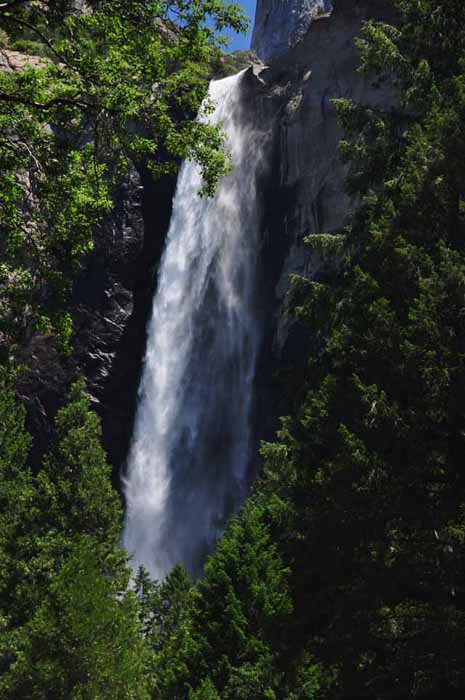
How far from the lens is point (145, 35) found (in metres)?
11.1

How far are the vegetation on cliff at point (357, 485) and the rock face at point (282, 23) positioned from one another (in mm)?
55415

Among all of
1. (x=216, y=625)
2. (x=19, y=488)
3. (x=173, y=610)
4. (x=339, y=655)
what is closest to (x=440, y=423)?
(x=339, y=655)

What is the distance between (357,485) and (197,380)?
23678 millimetres

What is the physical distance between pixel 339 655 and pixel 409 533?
7.18 feet

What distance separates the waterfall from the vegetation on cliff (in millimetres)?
13602

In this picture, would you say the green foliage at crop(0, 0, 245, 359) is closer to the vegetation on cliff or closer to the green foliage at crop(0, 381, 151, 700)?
the vegetation on cliff

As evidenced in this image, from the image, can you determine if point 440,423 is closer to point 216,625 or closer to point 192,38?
point 216,625

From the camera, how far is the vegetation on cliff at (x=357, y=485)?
35.1 feet

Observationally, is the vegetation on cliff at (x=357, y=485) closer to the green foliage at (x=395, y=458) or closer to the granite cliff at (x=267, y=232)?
the green foliage at (x=395, y=458)

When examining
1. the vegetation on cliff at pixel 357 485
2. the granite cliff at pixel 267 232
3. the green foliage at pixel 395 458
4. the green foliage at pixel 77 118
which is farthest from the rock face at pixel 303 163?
the green foliage at pixel 77 118

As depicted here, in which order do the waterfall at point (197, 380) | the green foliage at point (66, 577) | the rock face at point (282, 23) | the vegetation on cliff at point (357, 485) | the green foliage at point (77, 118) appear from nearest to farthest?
1. the green foliage at point (77, 118)
2. the vegetation on cliff at point (357, 485)
3. the green foliage at point (66, 577)
4. the waterfall at point (197, 380)
5. the rock face at point (282, 23)

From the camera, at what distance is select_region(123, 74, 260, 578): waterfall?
32.6 meters

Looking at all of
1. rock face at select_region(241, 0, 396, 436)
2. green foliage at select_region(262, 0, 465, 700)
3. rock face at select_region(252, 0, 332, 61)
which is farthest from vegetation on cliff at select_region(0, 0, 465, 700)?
rock face at select_region(252, 0, 332, 61)

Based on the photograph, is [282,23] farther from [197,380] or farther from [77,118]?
[77,118]
